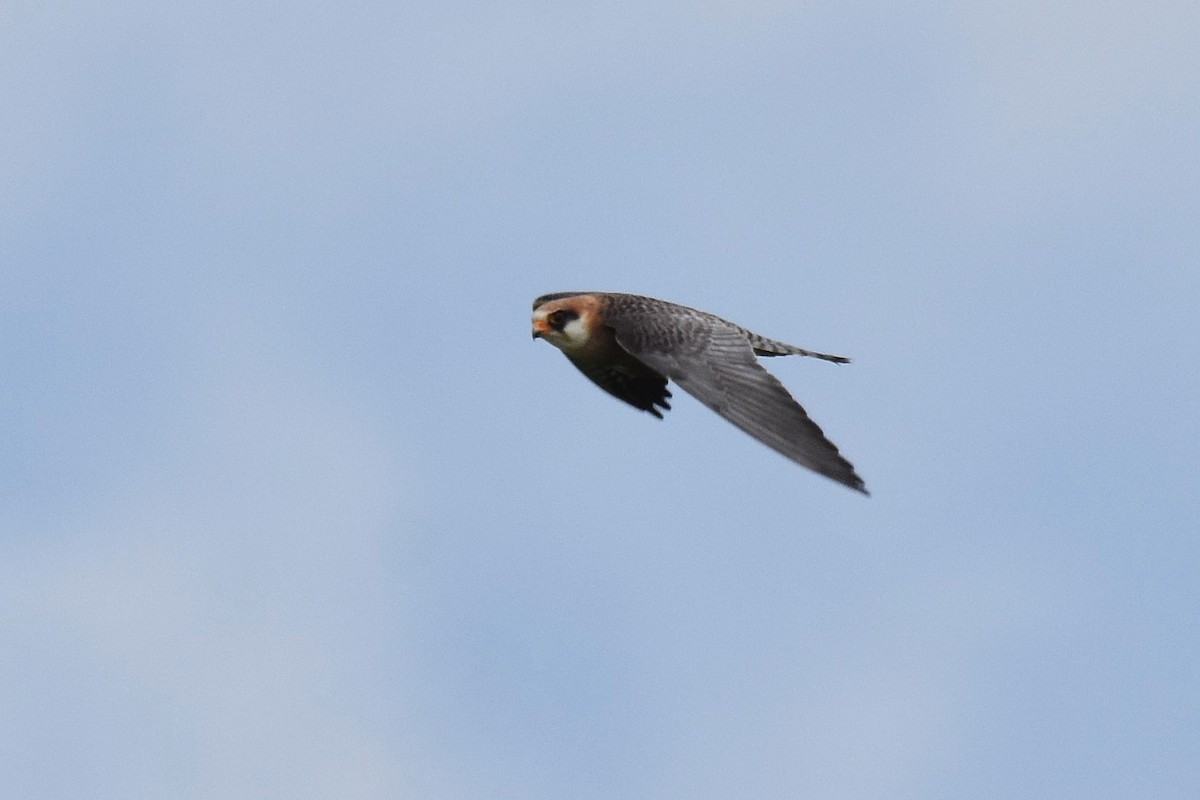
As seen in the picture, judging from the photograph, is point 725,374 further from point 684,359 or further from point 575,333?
point 575,333

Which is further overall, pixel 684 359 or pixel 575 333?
pixel 575 333

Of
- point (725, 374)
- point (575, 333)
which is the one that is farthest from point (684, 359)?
point (575, 333)

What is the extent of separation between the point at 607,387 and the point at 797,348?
5.22ft

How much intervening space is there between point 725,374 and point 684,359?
0.40 m

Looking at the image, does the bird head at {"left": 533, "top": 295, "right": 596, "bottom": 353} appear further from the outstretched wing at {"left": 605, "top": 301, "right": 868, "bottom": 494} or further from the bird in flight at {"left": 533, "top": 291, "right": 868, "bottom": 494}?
the outstretched wing at {"left": 605, "top": 301, "right": 868, "bottom": 494}

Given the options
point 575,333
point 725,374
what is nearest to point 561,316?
point 575,333

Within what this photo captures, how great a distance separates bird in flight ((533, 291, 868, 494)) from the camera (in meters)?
10.5

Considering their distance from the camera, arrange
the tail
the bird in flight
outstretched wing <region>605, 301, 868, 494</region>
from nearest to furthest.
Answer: outstretched wing <region>605, 301, 868, 494</region>
the bird in flight
the tail

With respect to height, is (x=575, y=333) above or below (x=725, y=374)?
above

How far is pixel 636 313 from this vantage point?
42.9 feet

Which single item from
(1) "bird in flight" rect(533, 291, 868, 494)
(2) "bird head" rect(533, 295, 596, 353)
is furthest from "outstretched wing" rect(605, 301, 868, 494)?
(2) "bird head" rect(533, 295, 596, 353)

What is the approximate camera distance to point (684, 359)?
12031 millimetres

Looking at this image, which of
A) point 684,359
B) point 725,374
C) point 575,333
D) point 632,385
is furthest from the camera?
point 632,385

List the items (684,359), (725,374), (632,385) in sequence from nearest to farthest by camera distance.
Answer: (725,374) < (684,359) < (632,385)
